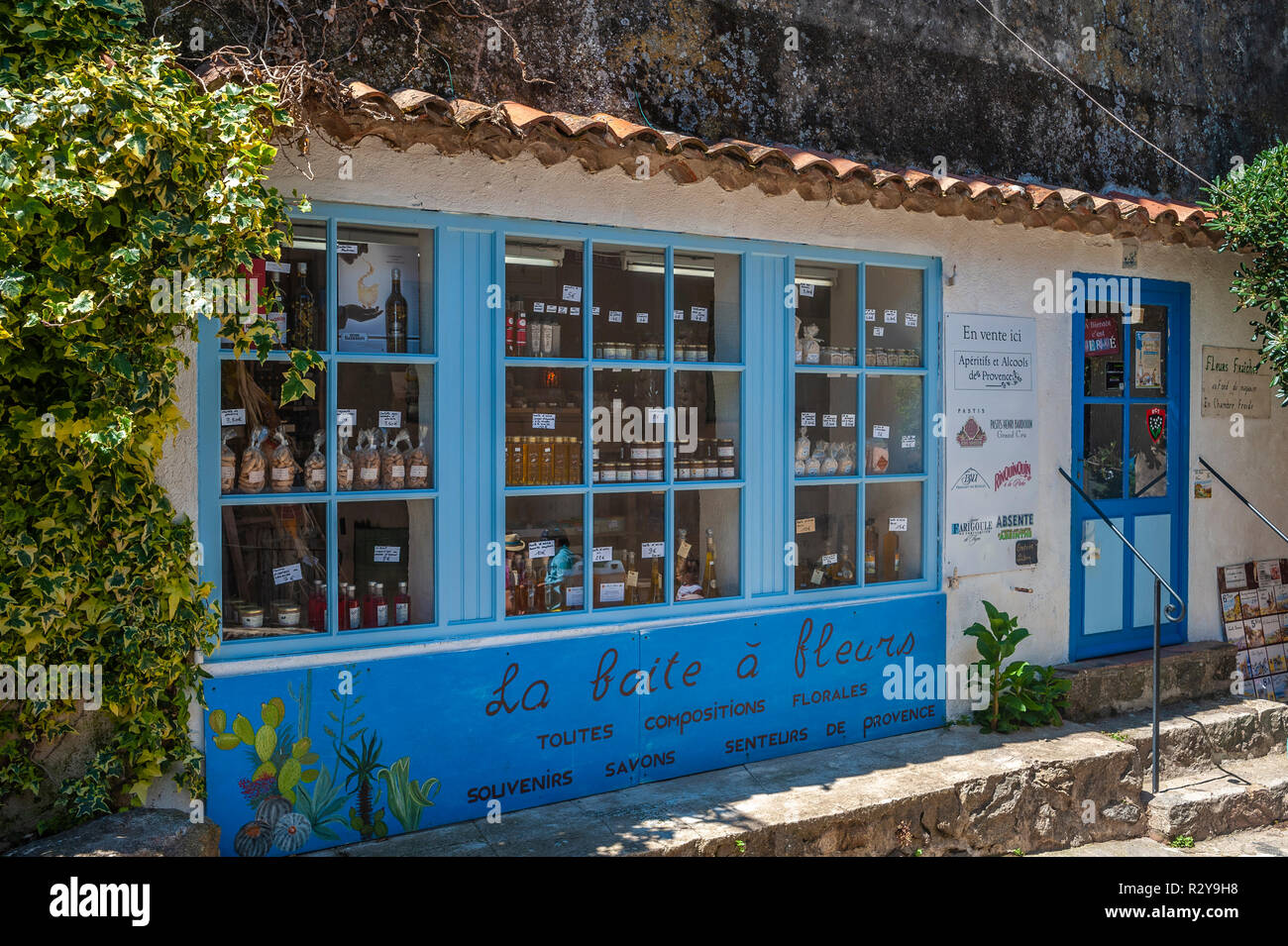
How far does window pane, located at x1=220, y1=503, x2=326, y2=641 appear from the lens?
172 inches

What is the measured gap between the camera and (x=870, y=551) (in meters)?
6.15

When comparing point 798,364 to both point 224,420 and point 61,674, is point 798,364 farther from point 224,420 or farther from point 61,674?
point 61,674

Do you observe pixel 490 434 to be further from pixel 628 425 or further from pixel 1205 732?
pixel 1205 732

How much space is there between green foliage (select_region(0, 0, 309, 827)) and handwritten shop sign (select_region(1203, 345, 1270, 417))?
255 inches

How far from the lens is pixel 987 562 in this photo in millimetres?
6426

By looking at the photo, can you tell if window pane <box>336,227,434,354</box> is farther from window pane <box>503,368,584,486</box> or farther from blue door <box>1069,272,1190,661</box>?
blue door <box>1069,272,1190,661</box>

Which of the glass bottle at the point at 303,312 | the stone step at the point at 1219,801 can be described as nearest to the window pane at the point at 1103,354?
the stone step at the point at 1219,801

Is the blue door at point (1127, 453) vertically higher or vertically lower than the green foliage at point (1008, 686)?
higher

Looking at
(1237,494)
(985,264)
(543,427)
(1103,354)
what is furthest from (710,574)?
(1237,494)

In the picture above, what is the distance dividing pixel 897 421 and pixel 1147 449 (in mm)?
2254

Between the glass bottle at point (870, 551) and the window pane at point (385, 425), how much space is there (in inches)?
104

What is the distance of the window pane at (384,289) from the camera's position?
15.2 ft

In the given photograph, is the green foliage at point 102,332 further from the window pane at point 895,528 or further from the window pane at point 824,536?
the window pane at point 895,528

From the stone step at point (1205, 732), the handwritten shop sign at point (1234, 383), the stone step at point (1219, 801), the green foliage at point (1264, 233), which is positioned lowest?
the stone step at point (1219, 801)
